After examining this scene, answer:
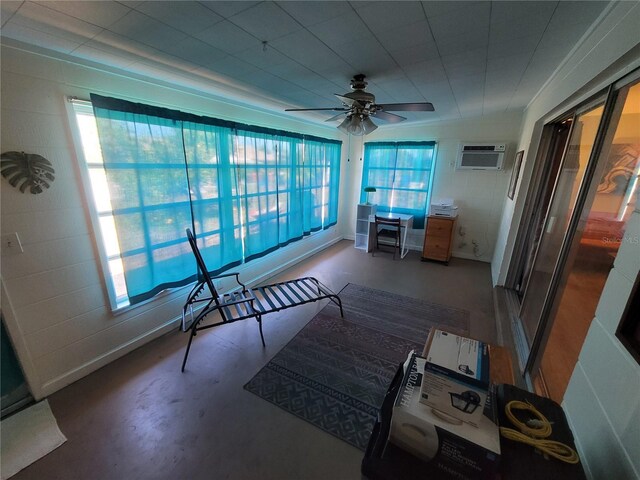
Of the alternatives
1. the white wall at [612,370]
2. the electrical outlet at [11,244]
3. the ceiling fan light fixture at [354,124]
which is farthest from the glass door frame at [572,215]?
the electrical outlet at [11,244]

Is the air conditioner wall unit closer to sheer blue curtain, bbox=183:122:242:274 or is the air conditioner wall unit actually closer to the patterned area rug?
the patterned area rug

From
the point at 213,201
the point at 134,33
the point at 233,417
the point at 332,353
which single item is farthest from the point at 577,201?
the point at 213,201

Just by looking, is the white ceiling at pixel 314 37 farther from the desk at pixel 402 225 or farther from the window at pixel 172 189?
the desk at pixel 402 225

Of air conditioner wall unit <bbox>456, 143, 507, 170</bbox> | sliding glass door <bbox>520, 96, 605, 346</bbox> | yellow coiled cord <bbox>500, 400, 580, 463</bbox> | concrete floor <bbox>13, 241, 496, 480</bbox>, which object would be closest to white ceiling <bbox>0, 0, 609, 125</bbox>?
sliding glass door <bbox>520, 96, 605, 346</bbox>

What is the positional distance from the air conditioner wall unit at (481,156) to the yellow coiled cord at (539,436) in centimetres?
414

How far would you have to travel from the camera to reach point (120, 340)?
6.83 ft

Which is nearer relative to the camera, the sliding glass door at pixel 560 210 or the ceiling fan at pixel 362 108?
the sliding glass door at pixel 560 210

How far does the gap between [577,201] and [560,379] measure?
3.43 ft

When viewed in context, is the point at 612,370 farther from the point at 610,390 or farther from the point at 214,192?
the point at 214,192

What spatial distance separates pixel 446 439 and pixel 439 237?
392 cm

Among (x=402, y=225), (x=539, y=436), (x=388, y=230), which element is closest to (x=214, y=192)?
(x=539, y=436)

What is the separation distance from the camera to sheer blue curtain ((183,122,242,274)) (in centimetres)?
232

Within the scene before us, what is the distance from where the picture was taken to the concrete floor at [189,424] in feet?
4.42

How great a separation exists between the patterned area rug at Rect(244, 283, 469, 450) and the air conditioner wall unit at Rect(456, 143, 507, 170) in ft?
8.24
